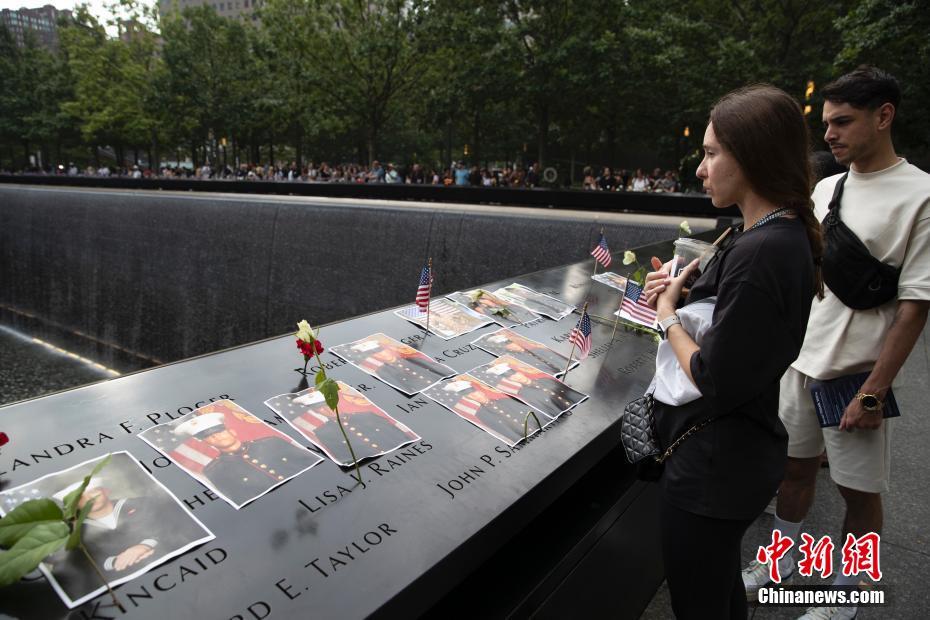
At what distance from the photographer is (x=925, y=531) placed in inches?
122

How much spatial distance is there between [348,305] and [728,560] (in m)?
6.87

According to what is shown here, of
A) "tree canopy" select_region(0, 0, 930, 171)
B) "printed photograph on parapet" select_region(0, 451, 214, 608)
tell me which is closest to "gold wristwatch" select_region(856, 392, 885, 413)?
"printed photograph on parapet" select_region(0, 451, 214, 608)

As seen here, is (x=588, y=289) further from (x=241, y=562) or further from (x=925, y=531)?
(x=241, y=562)

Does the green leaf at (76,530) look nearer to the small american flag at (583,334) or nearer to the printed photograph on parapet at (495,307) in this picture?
the small american flag at (583,334)

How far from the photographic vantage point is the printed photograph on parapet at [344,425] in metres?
1.75

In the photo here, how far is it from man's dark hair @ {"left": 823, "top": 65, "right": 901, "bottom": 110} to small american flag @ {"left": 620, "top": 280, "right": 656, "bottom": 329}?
110 cm

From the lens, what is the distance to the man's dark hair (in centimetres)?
225

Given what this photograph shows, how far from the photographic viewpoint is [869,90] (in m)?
2.26

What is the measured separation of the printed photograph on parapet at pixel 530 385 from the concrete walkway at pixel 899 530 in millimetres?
1151

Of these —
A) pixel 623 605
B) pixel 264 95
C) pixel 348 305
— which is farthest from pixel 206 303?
pixel 264 95

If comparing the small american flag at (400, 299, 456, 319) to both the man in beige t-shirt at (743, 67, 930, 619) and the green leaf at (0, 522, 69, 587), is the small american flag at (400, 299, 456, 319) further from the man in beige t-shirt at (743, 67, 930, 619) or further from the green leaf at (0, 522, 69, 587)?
the green leaf at (0, 522, 69, 587)

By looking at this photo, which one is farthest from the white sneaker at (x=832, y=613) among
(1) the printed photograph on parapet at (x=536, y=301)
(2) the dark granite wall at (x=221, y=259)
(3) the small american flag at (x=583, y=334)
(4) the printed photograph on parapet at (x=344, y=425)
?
(2) the dark granite wall at (x=221, y=259)

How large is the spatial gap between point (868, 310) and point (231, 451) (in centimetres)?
247

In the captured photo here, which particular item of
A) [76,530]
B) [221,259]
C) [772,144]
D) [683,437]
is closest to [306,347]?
[76,530]
